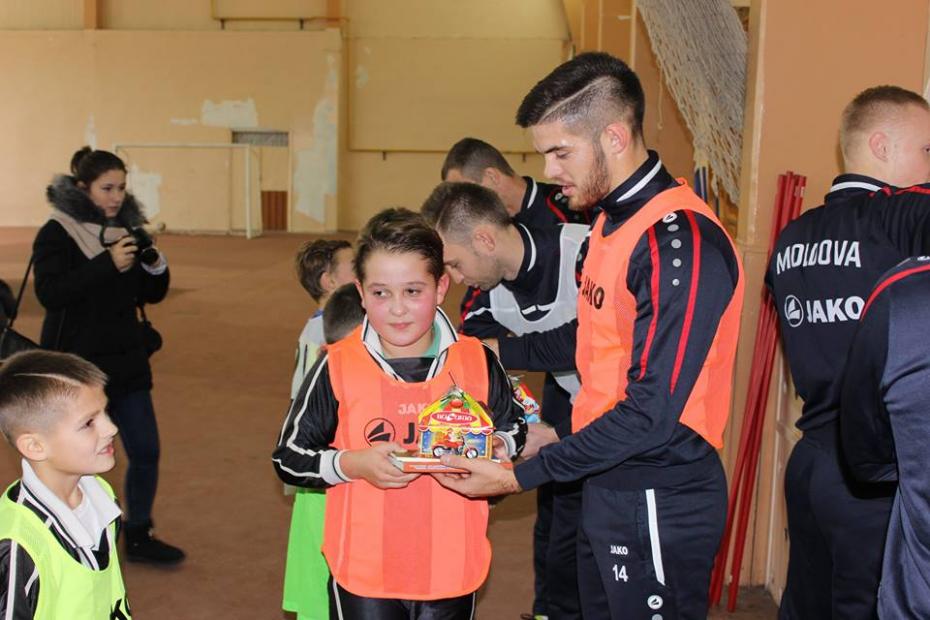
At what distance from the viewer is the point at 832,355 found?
8.87 ft

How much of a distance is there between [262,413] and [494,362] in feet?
15.9

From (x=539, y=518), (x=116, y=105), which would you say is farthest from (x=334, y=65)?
(x=539, y=518)

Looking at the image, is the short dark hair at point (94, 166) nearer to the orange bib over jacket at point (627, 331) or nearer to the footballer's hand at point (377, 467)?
the footballer's hand at point (377, 467)

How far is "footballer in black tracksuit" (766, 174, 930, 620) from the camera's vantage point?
256 cm

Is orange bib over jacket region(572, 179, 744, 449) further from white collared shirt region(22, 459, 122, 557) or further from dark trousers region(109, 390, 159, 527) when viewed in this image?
dark trousers region(109, 390, 159, 527)

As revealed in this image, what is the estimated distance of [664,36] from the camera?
190 inches

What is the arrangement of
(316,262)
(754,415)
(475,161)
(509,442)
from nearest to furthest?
(509,442)
(316,262)
(754,415)
(475,161)

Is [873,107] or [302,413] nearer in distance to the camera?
[302,413]

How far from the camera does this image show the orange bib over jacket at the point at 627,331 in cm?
221

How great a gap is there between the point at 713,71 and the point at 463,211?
1572mm

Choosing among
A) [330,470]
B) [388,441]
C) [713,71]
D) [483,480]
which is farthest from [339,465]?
[713,71]

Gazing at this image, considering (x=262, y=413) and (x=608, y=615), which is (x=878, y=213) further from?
(x=262, y=413)

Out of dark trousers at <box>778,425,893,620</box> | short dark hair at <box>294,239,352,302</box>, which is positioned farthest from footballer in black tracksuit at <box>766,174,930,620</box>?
short dark hair at <box>294,239,352,302</box>

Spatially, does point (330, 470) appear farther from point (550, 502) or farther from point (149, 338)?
point (149, 338)
